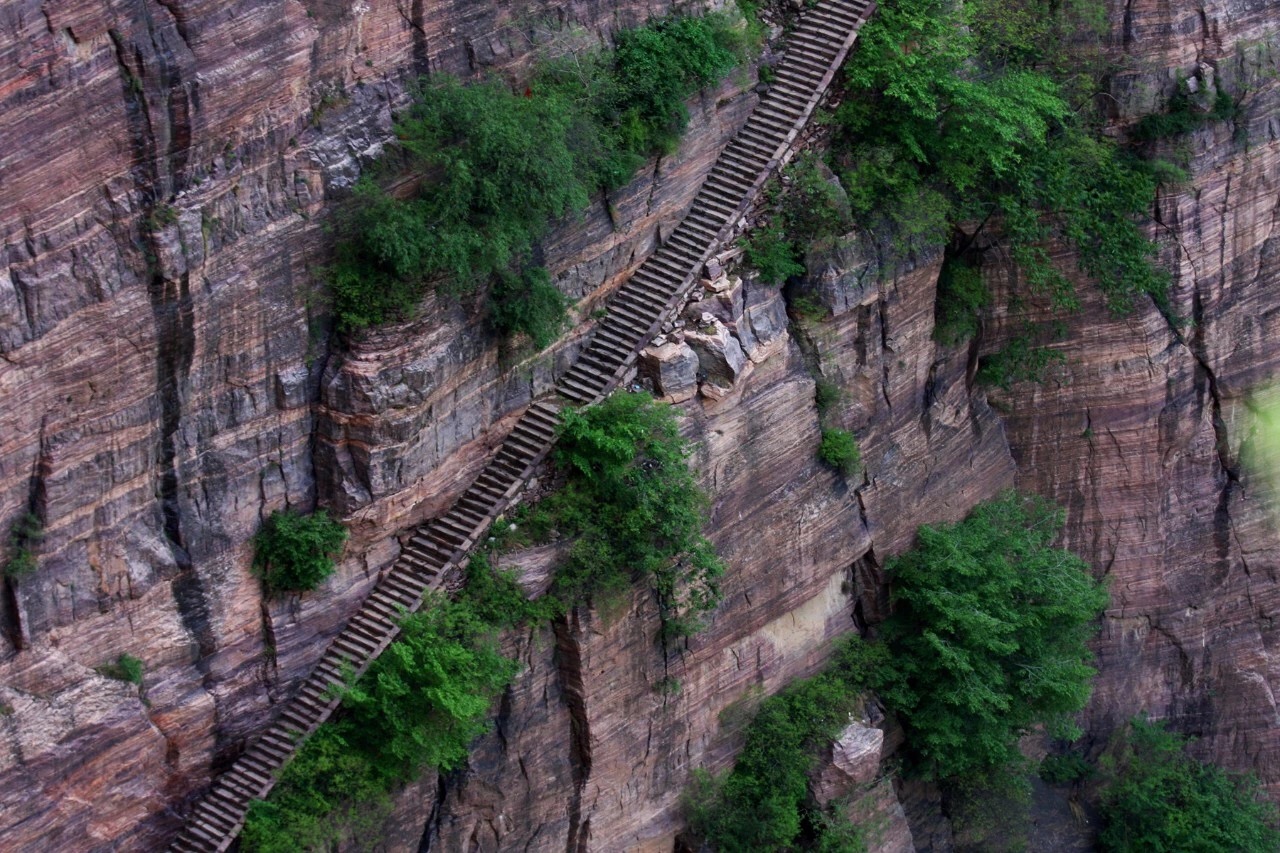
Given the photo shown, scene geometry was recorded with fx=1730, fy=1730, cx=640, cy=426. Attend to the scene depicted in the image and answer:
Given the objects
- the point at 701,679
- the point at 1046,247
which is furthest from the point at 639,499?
the point at 1046,247

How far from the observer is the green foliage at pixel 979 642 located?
39.2 meters

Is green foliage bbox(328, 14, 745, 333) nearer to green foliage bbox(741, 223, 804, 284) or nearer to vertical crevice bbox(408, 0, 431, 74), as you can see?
vertical crevice bbox(408, 0, 431, 74)

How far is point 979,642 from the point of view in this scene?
128 feet

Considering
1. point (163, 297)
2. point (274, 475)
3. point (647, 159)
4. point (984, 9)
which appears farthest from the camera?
point (984, 9)

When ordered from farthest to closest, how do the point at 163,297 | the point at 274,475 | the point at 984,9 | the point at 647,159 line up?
the point at 984,9
the point at 647,159
the point at 274,475
the point at 163,297

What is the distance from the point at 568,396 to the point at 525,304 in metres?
2.56

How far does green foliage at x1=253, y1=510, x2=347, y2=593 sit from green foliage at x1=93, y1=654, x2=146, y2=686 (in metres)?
2.85

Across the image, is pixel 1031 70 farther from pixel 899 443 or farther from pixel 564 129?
pixel 564 129

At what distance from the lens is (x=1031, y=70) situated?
4059cm

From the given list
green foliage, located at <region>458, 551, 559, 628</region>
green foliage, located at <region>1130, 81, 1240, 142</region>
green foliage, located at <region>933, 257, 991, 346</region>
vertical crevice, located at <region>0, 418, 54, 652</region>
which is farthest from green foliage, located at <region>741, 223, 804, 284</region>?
vertical crevice, located at <region>0, 418, 54, 652</region>

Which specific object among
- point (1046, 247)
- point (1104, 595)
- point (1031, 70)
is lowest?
point (1104, 595)

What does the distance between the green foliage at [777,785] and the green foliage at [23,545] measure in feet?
50.5

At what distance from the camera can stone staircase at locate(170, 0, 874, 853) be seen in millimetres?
32344

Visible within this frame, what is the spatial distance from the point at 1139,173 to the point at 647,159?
1290 centimetres
